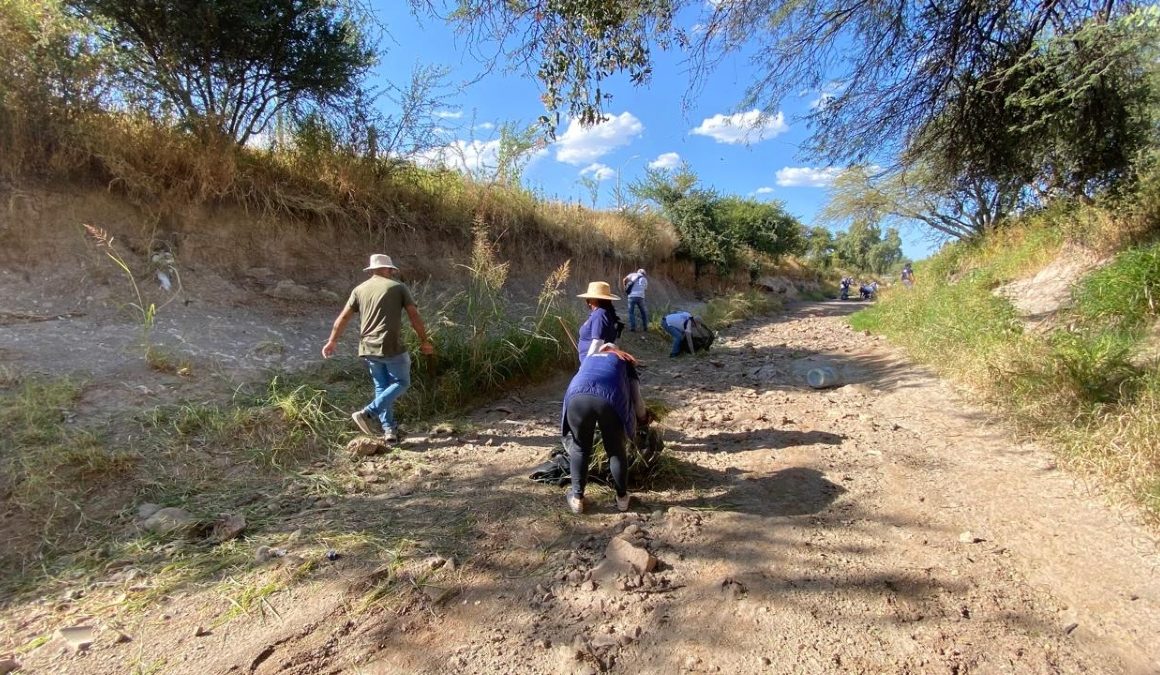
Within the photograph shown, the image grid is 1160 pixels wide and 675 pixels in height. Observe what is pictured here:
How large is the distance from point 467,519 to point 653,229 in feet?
44.2

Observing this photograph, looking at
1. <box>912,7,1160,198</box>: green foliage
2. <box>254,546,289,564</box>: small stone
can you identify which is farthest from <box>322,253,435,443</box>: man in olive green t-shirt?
<box>912,7,1160,198</box>: green foliage

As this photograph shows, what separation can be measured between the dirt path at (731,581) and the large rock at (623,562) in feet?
0.16

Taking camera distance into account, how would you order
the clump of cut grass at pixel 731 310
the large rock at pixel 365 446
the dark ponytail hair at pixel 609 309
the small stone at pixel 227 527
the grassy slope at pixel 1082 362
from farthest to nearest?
1. the clump of cut grass at pixel 731 310
2. the dark ponytail hair at pixel 609 309
3. the large rock at pixel 365 446
4. the grassy slope at pixel 1082 362
5. the small stone at pixel 227 527

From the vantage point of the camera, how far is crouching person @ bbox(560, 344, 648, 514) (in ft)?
9.27

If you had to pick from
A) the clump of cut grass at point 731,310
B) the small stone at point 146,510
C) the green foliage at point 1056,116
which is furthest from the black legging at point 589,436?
the clump of cut grass at point 731,310

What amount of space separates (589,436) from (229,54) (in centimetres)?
638

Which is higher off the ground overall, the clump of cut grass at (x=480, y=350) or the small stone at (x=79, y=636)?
the clump of cut grass at (x=480, y=350)

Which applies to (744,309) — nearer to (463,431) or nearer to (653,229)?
(653,229)

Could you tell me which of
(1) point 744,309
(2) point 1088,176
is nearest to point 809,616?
(2) point 1088,176

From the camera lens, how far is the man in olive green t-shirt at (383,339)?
4.00 m

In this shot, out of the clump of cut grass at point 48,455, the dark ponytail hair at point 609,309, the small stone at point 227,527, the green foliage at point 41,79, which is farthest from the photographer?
the green foliage at point 41,79

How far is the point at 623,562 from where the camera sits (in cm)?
238

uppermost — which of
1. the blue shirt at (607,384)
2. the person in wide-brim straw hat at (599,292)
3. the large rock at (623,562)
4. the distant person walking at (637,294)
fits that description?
the distant person walking at (637,294)

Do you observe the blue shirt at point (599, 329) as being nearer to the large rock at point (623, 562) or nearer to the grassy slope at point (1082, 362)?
the large rock at point (623, 562)
